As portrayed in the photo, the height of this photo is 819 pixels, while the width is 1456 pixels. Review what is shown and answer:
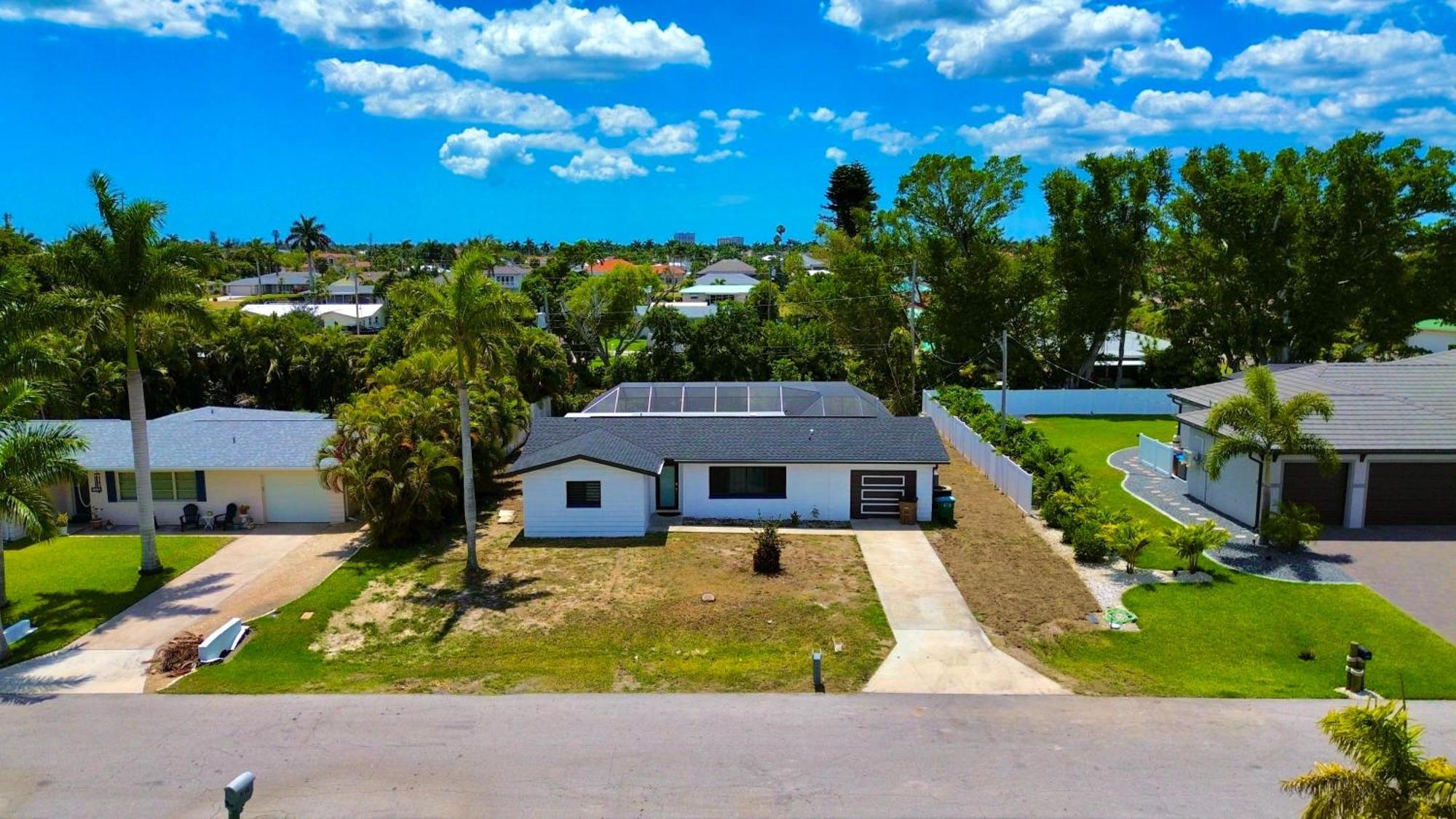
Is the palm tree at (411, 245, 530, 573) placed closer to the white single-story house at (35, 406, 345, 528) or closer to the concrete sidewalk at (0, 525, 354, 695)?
the concrete sidewalk at (0, 525, 354, 695)

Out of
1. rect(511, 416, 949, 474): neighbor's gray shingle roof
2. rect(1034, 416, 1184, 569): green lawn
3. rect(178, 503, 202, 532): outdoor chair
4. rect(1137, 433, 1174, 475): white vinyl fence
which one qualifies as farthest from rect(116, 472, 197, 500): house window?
rect(1137, 433, 1174, 475): white vinyl fence

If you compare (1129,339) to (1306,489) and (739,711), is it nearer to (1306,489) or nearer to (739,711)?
(1306,489)

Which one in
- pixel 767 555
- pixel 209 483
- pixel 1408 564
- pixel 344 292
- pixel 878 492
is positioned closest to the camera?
pixel 1408 564

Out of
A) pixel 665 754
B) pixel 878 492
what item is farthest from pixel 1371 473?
pixel 665 754

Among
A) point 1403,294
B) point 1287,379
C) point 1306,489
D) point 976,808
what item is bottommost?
point 976,808

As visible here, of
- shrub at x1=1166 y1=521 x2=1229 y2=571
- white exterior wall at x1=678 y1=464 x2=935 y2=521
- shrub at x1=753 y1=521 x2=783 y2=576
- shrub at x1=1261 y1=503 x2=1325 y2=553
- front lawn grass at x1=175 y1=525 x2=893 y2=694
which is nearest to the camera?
front lawn grass at x1=175 y1=525 x2=893 y2=694

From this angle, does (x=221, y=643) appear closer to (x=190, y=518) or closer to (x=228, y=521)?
(x=228, y=521)

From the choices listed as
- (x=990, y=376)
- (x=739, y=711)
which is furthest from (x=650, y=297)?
(x=739, y=711)
